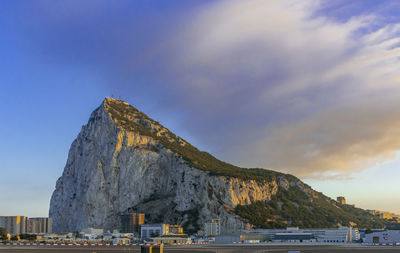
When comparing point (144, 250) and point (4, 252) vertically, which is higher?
point (144, 250)

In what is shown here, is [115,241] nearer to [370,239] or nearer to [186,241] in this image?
[186,241]

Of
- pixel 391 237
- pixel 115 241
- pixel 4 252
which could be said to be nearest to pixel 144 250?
pixel 4 252

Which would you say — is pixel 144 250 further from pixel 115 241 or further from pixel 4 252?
pixel 115 241

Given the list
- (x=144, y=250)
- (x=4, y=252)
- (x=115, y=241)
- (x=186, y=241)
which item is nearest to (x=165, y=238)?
(x=186, y=241)

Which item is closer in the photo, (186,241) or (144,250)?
(144,250)

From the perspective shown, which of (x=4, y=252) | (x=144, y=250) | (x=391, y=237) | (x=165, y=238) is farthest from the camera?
(x=165, y=238)

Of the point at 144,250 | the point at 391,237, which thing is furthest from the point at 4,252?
the point at 391,237

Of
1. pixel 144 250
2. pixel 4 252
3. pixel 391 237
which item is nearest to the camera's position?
pixel 144 250

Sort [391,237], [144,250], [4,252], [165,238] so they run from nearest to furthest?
[144,250], [4,252], [391,237], [165,238]

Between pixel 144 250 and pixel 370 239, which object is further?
pixel 370 239
